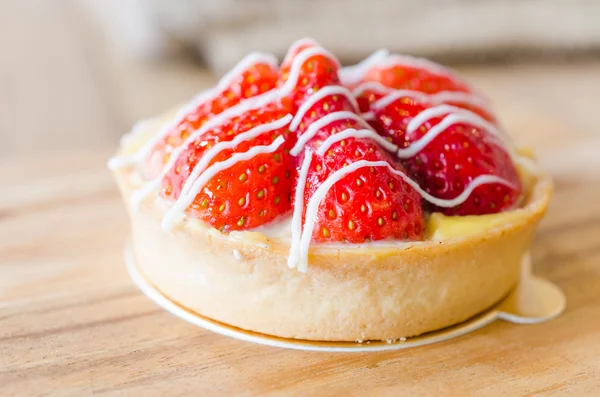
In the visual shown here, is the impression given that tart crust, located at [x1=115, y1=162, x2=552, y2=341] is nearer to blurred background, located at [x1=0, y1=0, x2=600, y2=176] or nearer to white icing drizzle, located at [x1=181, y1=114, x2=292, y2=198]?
white icing drizzle, located at [x1=181, y1=114, x2=292, y2=198]

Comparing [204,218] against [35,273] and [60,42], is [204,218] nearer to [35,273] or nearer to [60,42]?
[35,273]

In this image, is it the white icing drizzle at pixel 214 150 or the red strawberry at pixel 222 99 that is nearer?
the white icing drizzle at pixel 214 150

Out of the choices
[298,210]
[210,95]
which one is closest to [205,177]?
[298,210]

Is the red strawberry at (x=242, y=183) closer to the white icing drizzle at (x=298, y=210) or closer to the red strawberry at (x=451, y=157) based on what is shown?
the white icing drizzle at (x=298, y=210)

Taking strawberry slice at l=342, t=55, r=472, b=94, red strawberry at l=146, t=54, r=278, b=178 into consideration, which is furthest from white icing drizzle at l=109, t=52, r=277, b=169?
strawberry slice at l=342, t=55, r=472, b=94

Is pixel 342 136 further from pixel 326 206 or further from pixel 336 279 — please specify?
pixel 336 279

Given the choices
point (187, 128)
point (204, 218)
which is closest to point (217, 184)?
point (204, 218)

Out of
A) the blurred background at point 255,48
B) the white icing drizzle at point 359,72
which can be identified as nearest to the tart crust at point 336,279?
the white icing drizzle at point 359,72
